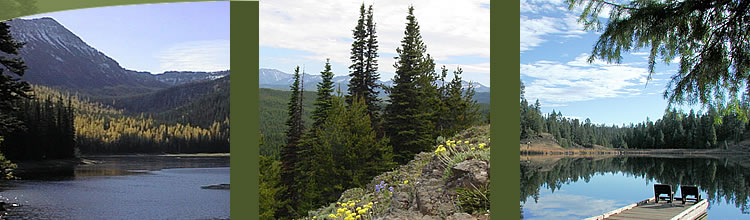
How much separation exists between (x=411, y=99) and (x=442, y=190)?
6.45 ft

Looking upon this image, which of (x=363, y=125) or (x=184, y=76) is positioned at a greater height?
(x=184, y=76)

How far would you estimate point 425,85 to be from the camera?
5.98m

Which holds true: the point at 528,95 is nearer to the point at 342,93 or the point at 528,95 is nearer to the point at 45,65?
the point at 342,93

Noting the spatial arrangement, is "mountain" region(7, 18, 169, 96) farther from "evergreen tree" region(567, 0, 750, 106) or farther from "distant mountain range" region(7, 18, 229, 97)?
"evergreen tree" region(567, 0, 750, 106)

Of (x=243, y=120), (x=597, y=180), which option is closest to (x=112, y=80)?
(x=243, y=120)

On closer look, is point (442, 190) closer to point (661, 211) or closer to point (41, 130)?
point (661, 211)

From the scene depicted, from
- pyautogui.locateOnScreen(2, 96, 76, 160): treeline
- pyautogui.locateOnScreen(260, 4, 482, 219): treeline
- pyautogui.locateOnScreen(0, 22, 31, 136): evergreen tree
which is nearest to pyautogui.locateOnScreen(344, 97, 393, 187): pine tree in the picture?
pyautogui.locateOnScreen(260, 4, 482, 219): treeline

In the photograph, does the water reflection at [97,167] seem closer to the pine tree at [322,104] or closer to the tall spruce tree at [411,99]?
the pine tree at [322,104]

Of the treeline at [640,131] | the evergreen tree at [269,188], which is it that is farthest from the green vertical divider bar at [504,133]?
the evergreen tree at [269,188]

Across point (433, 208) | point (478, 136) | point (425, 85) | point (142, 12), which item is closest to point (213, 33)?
point (142, 12)

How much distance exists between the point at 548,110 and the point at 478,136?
1063mm

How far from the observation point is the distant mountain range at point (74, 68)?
24.2 feet

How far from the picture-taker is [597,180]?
469 cm

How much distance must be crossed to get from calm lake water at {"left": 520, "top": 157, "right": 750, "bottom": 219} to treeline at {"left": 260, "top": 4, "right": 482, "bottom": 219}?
1.37 metres
